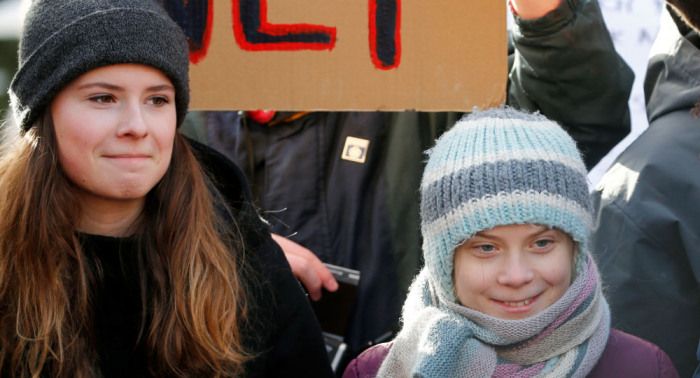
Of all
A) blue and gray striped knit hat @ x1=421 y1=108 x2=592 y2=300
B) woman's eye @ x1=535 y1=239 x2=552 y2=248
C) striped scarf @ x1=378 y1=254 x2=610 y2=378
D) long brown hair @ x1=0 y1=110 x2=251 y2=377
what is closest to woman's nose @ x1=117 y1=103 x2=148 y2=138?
long brown hair @ x1=0 y1=110 x2=251 y2=377

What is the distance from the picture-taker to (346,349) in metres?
2.19

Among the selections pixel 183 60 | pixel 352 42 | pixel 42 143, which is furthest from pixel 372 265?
pixel 42 143

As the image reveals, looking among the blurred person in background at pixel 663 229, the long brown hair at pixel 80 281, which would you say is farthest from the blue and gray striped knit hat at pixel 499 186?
the long brown hair at pixel 80 281

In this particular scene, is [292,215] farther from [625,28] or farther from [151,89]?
[625,28]

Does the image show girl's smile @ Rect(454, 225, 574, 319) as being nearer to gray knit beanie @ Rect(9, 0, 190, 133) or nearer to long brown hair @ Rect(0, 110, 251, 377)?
long brown hair @ Rect(0, 110, 251, 377)

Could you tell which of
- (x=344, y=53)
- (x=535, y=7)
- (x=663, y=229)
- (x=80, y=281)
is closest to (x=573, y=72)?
(x=535, y=7)

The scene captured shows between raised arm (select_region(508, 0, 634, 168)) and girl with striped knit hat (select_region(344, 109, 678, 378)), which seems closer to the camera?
girl with striped knit hat (select_region(344, 109, 678, 378))

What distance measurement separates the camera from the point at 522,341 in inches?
60.1

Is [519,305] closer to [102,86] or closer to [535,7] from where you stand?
[535,7]

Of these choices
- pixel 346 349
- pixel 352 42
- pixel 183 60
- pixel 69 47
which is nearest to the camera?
pixel 69 47

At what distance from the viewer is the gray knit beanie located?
1501mm

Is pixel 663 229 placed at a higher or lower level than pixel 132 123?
lower

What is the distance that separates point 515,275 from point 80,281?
89 cm

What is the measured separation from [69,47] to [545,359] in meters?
1.13
